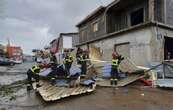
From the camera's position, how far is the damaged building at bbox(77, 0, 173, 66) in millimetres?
14531

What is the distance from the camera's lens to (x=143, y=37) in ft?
48.9

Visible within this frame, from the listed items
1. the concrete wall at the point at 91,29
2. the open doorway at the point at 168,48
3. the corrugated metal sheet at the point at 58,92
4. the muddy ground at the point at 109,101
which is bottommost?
the muddy ground at the point at 109,101

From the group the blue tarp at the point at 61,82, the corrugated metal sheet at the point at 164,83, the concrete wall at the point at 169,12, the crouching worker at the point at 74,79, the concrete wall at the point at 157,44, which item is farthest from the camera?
the concrete wall at the point at 169,12

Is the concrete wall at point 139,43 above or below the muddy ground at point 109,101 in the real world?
above

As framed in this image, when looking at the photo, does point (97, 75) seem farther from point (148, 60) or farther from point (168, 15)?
point (168, 15)

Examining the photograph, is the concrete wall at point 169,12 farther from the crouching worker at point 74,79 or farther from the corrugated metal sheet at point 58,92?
the corrugated metal sheet at point 58,92

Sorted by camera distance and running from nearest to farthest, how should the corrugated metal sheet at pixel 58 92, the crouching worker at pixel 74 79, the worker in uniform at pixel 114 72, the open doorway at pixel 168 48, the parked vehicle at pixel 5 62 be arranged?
1. the corrugated metal sheet at pixel 58 92
2. the crouching worker at pixel 74 79
3. the worker in uniform at pixel 114 72
4. the open doorway at pixel 168 48
5. the parked vehicle at pixel 5 62

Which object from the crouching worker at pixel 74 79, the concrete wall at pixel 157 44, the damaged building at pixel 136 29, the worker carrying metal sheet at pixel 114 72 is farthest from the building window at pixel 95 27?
the crouching worker at pixel 74 79

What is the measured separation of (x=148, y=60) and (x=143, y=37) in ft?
5.05

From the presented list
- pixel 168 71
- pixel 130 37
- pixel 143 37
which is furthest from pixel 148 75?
pixel 130 37

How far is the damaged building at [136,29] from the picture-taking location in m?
14.5

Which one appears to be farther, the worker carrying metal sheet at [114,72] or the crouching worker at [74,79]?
the worker carrying metal sheet at [114,72]

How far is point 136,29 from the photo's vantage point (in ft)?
50.8

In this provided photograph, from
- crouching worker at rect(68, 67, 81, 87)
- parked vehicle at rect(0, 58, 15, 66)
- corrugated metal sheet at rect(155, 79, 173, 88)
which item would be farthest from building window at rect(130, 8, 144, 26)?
parked vehicle at rect(0, 58, 15, 66)
